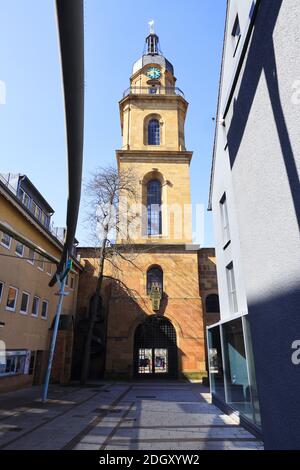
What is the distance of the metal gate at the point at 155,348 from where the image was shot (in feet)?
77.6

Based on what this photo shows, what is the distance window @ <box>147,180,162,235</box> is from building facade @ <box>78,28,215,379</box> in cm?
9

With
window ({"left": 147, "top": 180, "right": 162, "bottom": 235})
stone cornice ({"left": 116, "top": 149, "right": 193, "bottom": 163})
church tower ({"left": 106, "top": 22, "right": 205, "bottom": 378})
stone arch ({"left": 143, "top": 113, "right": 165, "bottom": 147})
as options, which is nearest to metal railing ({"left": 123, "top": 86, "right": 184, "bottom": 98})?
church tower ({"left": 106, "top": 22, "right": 205, "bottom": 378})

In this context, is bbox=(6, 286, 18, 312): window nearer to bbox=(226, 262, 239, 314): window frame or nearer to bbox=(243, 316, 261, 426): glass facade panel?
bbox=(226, 262, 239, 314): window frame

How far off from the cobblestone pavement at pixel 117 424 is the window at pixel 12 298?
4097mm

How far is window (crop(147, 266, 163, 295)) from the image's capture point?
992 inches

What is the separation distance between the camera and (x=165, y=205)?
27719 millimetres

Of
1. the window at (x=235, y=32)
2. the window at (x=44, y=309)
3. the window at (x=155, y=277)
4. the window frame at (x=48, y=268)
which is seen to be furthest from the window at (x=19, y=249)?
the window at (x=235, y=32)

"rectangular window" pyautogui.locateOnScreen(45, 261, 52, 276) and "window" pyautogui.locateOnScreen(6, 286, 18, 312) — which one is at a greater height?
"rectangular window" pyautogui.locateOnScreen(45, 261, 52, 276)

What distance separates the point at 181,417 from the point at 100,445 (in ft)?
13.8

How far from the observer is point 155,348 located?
23.9 metres

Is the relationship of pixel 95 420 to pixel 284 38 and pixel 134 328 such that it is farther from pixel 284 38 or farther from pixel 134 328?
pixel 134 328

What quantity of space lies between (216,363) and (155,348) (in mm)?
11502

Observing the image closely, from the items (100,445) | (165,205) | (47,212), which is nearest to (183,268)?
(165,205)

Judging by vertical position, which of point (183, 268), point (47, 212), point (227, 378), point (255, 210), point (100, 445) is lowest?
point (100, 445)
